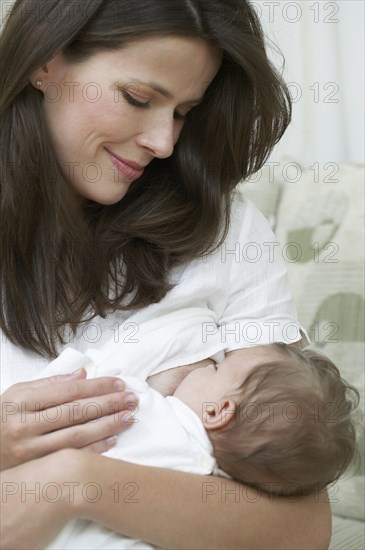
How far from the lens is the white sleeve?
1699 millimetres

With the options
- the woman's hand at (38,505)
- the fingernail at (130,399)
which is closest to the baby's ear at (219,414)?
the fingernail at (130,399)

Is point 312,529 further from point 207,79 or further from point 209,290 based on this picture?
point 207,79

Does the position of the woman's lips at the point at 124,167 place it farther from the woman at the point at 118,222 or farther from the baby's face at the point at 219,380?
the baby's face at the point at 219,380

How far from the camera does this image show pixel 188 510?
1.40 m

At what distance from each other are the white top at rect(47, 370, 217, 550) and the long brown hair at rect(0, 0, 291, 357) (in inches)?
9.1

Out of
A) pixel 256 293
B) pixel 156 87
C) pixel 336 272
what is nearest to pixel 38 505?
pixel 256 293

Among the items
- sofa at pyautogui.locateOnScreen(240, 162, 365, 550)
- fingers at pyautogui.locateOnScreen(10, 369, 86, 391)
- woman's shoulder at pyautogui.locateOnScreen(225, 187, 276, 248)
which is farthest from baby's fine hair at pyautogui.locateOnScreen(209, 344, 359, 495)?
sofa at pyautogui.locateOnScreen(240, 162, 365, 550)

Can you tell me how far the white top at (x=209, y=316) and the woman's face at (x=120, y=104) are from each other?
237 mm

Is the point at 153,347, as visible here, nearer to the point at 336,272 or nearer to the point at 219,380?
the point at 219,380

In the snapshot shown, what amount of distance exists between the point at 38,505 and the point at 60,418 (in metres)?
0.14

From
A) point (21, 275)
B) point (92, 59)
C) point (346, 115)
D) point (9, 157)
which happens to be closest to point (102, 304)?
point (21, 275)

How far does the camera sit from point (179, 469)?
1.44 metres

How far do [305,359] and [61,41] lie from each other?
71cm

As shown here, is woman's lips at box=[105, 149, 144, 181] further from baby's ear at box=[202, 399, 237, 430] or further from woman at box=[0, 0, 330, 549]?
baby's ear at box=[202, 399, 237, 430]
